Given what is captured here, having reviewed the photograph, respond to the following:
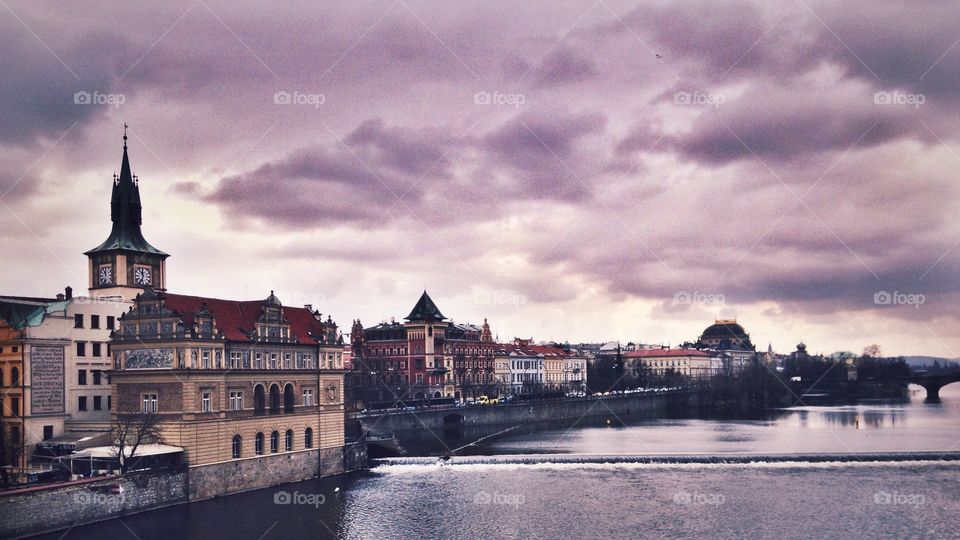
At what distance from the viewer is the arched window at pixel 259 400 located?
206 feet

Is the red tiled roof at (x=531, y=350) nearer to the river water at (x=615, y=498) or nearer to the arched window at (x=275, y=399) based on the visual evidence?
the river water at (x=615, y=498)

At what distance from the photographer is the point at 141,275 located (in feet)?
236

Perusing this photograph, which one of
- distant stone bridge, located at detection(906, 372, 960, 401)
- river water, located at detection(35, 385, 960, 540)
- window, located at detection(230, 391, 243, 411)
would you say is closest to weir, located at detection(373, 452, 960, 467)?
river water, located at detection(35, 385, 960, 540)

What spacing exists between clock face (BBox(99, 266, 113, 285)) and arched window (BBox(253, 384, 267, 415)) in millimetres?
16184

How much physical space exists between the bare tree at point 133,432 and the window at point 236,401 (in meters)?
4.83

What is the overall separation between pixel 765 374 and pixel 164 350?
5637 inches

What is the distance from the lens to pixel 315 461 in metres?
67.2

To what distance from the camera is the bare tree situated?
179ft

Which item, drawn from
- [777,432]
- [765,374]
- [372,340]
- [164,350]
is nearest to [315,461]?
[164,350]

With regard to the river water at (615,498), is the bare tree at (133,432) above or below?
above

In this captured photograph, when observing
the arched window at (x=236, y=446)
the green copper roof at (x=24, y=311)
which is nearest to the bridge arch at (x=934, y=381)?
the arched window at (x=236, y=446)

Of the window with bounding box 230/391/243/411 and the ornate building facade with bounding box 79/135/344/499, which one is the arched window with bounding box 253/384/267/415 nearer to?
the ornate building facade with bounding box 79/135/344/499

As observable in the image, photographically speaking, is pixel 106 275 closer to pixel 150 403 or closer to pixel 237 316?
pixel 237 316

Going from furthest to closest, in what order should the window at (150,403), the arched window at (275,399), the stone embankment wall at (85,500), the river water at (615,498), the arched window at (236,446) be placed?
the arched window at (275,399) < the arched window at (236,446) < the window at (150,403) < the river water at (615,498) < the stone embankment wall at (85,500)
